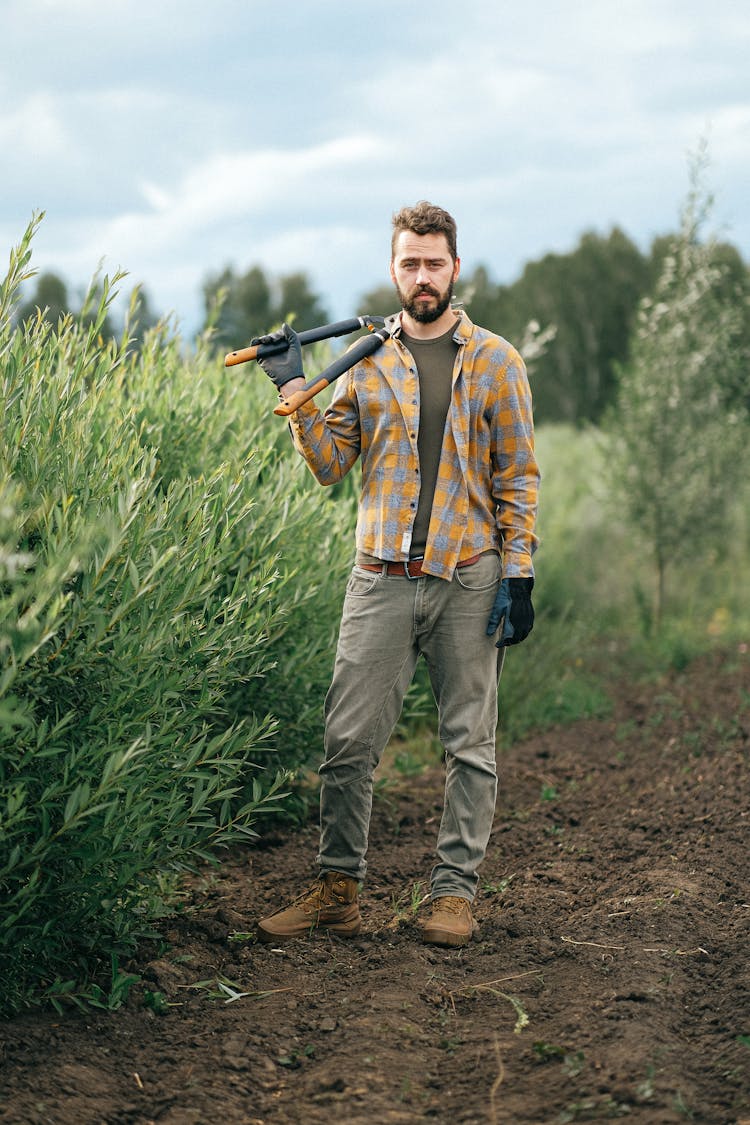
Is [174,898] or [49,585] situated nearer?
[49,585]

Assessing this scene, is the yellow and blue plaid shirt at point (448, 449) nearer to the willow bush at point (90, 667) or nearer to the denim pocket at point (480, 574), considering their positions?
the denim pocket at point (480, 574)

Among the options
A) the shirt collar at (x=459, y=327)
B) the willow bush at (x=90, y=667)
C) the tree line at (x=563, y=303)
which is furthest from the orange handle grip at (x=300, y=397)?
the tree line at (x=563, y=303)

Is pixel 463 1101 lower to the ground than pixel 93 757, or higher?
lower

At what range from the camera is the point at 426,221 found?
405cm

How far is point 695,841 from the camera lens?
5418 millimetres

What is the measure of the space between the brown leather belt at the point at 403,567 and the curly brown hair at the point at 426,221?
1.08 metres

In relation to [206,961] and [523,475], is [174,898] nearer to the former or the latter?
[206,961]

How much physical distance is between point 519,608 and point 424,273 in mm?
1213

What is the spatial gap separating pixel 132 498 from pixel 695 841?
3453 mm

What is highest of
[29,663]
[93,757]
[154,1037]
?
[29,663]

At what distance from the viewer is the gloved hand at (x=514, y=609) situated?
410 centimetres

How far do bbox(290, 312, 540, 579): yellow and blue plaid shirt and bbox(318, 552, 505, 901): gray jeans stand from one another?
0.13 m

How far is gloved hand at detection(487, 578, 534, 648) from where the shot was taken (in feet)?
13.5

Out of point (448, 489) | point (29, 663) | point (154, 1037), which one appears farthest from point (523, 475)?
point (154, 1037)
